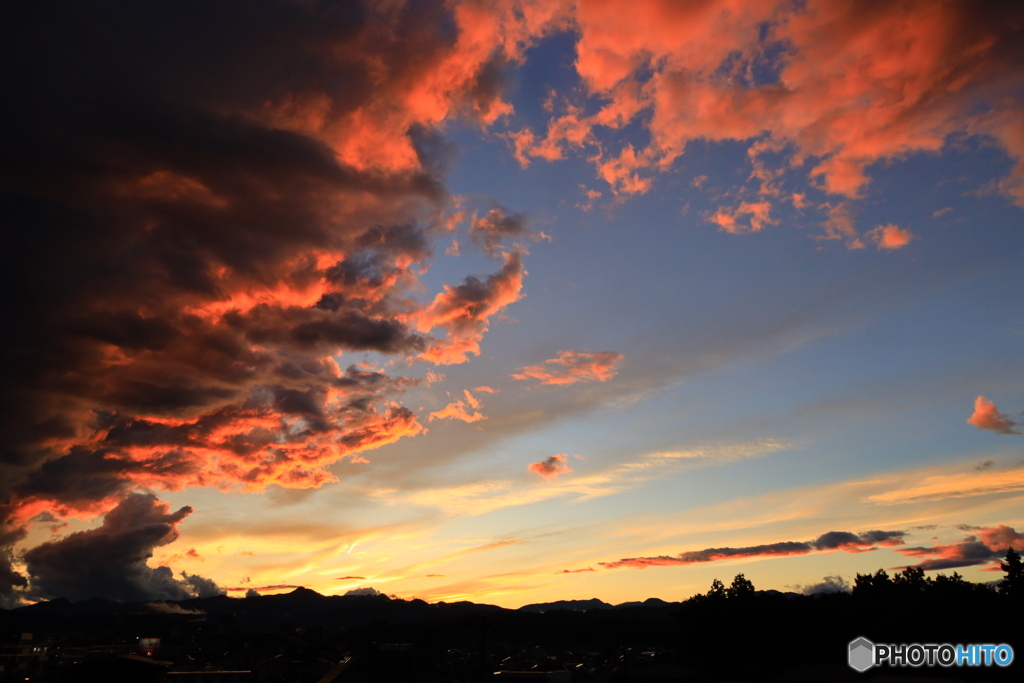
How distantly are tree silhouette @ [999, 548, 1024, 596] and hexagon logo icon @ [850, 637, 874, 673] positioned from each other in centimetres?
2485

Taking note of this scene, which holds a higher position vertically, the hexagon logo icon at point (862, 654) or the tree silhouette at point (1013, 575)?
the tree silhouette at point (1013, 575)

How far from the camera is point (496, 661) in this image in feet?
530

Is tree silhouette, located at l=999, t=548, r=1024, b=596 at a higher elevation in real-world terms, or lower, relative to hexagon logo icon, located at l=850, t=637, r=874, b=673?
higher

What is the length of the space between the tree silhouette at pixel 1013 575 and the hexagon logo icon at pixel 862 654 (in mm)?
24847

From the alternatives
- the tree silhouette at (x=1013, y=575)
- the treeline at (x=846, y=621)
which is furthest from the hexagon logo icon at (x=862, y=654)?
the tree silhouette at (x=1013, y=575)

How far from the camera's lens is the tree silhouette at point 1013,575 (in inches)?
3455

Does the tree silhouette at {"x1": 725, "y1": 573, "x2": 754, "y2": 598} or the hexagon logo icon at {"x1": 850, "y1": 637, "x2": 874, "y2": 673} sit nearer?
the hexagon logo icon at {"x1": 850, "y1": 637, "x2": 874, "y2": 673}

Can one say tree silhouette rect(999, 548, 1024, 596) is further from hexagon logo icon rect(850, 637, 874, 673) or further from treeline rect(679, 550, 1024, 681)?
hexagon logo icon rect(850, 637, 874, 673)

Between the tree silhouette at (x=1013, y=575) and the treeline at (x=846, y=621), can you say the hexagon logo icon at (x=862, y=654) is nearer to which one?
the treeline at (x=846, y=621)

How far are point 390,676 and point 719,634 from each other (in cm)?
5535

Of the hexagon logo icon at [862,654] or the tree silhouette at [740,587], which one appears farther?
the tree silhouette at [740,587]

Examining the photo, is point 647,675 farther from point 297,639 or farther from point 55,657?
point 297,639

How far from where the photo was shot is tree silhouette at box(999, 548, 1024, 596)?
87.8m

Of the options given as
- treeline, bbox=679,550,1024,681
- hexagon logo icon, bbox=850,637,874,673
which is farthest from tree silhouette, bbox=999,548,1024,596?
hexagon logo icon, bbox=850,637,874,673
